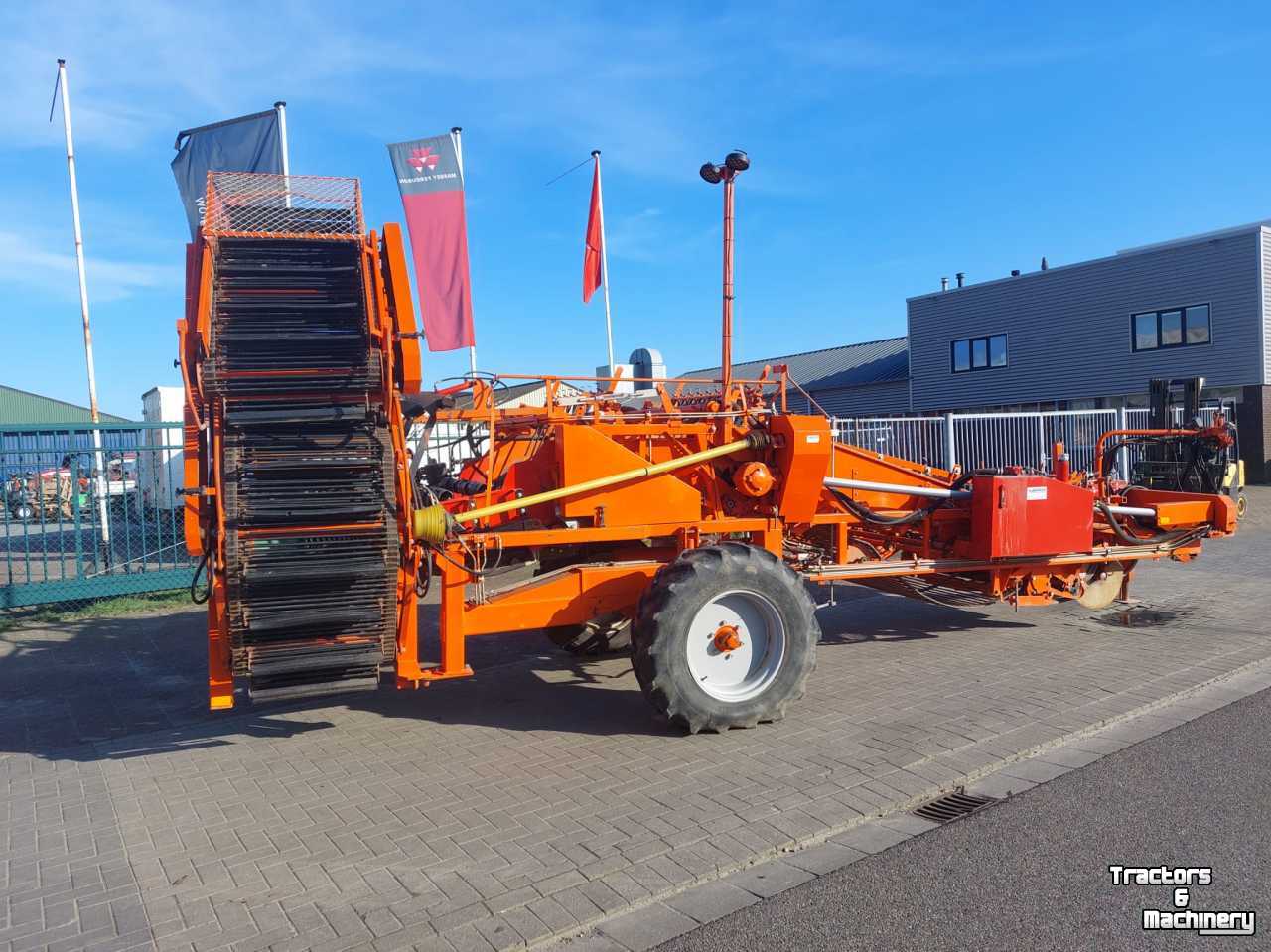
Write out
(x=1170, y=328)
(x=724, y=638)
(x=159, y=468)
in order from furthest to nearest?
(x=1170, y=328) → (x=159, y=468) → (x=724, y=638)

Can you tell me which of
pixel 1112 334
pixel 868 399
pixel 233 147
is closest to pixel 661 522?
pixel 233 147

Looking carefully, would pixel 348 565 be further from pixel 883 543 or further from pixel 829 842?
pixel 883 543

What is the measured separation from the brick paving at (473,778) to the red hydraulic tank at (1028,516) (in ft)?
2.91

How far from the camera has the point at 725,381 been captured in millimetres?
6777

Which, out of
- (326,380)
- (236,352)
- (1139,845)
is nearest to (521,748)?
(326,380)

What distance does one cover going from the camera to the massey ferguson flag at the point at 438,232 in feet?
40.8

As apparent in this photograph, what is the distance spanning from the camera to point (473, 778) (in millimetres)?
5234

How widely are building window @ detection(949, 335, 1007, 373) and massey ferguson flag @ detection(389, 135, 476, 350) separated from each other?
898 inches

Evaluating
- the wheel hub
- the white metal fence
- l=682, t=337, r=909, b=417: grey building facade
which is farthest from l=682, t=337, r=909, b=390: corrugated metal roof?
the wheel hub

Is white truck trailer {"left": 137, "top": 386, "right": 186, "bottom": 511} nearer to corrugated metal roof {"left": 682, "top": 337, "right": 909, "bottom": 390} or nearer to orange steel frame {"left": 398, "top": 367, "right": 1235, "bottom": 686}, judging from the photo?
orange steel frame {"left": 398, "top": 367, "right": 1235, "bottom": 686}

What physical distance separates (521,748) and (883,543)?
4014 mm

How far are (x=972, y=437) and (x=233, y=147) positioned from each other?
12206mm

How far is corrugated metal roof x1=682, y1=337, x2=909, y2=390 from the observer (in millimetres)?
36062

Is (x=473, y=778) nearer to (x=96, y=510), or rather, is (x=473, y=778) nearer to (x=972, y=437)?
(x=96, y=510)
